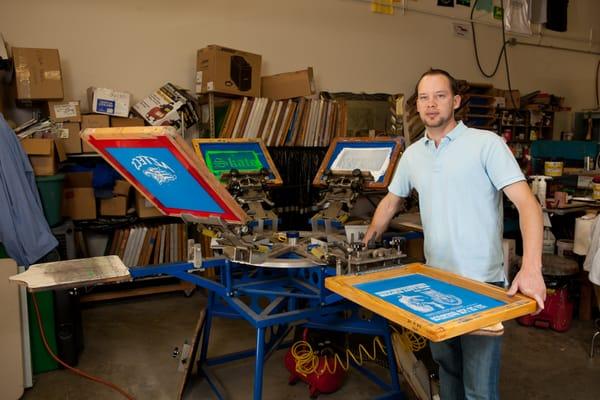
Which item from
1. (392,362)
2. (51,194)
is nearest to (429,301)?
(392,362)

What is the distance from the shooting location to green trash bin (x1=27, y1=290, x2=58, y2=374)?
2545 millimetres

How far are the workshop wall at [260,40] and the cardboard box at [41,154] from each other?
796 millimetres

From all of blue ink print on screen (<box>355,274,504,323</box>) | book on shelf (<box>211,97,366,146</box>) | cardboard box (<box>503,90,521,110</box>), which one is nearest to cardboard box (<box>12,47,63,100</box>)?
book on shelf (<box>211,97,366,146</box>)

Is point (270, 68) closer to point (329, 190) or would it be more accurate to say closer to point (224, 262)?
point (329, 190)

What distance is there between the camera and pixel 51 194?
2859 mm

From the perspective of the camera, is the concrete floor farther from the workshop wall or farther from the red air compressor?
the workshop wall

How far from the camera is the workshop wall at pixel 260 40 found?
3512 millimetres

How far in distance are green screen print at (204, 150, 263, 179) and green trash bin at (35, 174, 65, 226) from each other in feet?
3.97

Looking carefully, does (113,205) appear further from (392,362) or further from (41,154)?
(392,362)

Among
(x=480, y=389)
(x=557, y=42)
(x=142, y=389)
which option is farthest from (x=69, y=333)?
(x=557, y=42)

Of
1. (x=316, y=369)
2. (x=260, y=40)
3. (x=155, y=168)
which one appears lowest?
(x=316, y=369)

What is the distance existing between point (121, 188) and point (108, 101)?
634 mm

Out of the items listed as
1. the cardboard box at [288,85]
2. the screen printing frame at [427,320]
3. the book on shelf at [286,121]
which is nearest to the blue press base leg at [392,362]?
the screen printing frame at [427,320]

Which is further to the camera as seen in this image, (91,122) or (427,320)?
(91,122)
